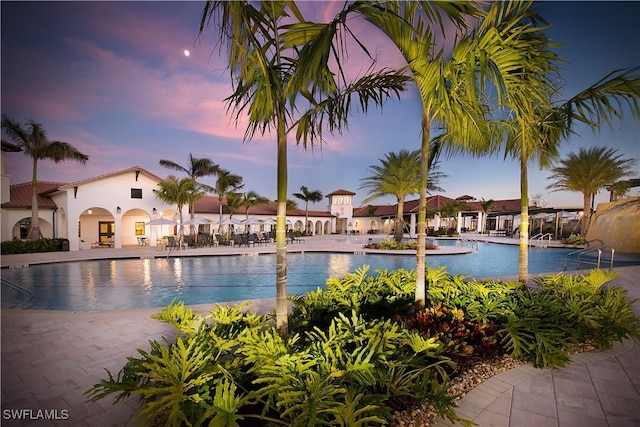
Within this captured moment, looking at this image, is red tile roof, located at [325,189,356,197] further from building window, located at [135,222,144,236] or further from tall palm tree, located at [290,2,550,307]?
tall palm tree, located at [290,2,550,307]

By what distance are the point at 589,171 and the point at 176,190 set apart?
3336 cm

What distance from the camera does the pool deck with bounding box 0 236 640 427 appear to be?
7.97ft

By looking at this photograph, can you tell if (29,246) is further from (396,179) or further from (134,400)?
(396,179)

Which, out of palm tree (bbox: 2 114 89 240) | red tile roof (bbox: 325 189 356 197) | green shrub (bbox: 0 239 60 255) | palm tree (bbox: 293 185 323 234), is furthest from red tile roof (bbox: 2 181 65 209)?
red tile roof (bbox: 325 189 356 197)

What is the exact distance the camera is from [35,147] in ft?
54.9

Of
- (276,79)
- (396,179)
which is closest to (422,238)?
(276,79)

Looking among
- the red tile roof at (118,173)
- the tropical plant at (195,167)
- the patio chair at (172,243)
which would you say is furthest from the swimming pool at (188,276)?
the tropical plant at (195,167)

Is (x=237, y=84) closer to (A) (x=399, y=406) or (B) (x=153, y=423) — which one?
(B) (x=153, y=423)

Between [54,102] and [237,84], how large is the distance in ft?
34.5

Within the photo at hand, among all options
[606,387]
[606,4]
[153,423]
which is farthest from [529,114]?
[606,4]

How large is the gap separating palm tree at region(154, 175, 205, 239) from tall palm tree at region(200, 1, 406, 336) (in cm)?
1965

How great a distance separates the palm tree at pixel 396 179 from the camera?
20.3 metres

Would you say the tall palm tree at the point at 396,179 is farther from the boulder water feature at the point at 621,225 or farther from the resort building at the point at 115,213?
the boulder water feature at the point at 621,225

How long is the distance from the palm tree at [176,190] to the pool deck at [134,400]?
16924mm
